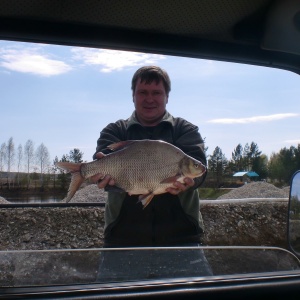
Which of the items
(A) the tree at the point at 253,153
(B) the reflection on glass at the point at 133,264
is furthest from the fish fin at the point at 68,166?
(A) the tree at the point at 253,153

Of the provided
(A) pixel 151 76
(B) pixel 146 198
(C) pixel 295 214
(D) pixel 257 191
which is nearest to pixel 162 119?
(A) pixel 151 76

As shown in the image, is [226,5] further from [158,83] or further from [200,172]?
[200,172]

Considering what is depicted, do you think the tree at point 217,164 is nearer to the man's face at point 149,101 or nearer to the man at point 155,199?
the man at point 155,199

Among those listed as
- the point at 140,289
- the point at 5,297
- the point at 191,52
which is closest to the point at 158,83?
the point at 191,52

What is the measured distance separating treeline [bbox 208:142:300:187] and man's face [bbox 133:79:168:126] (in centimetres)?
41

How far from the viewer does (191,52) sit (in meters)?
2.34

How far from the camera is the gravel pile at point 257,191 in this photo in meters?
3.87

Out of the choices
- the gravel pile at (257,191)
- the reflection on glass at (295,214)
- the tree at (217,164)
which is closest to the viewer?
the reflection on glass at (295,214)

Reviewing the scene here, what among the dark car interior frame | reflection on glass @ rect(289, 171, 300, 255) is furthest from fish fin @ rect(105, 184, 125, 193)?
reflection on glass @ rect(289, 171, 300, 255)

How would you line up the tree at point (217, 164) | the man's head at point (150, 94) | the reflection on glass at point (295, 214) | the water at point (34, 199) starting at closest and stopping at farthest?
the reflection on glass at point (295, 214) → the man's head at point (150, 94) → the tree at point (217, 164) → the water at point (34, 199)

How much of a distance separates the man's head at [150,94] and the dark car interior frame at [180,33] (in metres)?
0.41

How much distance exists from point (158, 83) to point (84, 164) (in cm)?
63

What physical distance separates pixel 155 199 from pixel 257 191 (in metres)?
1.72

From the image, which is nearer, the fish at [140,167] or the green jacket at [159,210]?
the fish at [140,167]
